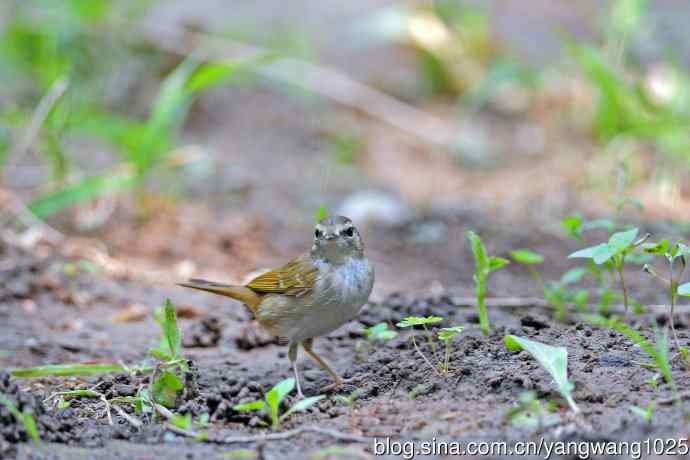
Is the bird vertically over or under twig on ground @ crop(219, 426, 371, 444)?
over

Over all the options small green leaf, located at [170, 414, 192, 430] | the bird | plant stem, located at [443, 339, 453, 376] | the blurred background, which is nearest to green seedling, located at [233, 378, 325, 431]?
small green leaf, located at [170, 414, 192, 430]

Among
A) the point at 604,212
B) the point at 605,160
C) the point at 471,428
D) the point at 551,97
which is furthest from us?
the point at 551,97

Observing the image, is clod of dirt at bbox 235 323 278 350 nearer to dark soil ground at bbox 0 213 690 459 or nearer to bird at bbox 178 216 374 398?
dark soil ground at bbox 0 213 690 459

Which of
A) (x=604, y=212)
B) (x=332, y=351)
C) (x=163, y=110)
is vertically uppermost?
(x=163, y=110)

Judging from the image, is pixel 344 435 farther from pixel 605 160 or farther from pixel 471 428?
pixel 605 160

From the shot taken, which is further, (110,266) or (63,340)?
(110,266)

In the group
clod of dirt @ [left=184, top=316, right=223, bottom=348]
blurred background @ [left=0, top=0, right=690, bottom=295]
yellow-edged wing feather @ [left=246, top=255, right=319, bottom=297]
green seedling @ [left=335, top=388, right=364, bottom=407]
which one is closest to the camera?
green seedling @ [left=335, top=388, right=364, bottom=407]

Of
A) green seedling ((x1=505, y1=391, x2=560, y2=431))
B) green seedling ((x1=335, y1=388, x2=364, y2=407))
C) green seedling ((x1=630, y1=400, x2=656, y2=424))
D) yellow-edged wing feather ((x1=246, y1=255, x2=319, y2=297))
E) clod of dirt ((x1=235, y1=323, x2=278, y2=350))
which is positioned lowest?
clod of dirt ((x1=235, y1=323, x2=278, y2=350))

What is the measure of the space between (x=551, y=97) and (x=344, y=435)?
8.02 m

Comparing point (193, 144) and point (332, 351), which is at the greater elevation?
point (193, 144)

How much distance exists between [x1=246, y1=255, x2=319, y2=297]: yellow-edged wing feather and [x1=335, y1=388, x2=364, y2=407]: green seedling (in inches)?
32.3

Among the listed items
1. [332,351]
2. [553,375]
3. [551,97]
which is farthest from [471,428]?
[551,97]

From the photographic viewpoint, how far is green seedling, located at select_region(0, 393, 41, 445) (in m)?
3.39

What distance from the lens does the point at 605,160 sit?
337 inches
